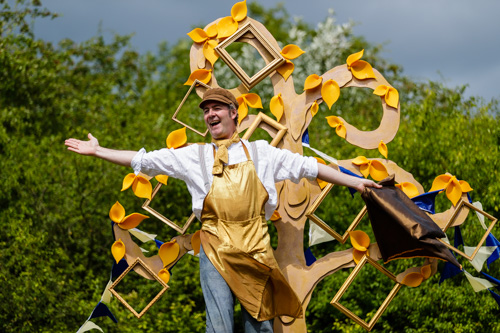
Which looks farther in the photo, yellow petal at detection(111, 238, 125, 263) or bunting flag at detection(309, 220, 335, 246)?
bunting flag at detection(309, 220, 335, 246)

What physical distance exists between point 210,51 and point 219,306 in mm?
1918

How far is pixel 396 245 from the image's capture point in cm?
460

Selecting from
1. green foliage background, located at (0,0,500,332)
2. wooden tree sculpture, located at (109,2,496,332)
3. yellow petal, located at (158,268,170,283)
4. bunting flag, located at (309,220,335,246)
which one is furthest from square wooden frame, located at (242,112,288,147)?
green foliage background, located at (0,0,500,332)

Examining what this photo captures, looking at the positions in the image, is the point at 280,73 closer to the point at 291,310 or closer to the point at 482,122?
the point at 291,310

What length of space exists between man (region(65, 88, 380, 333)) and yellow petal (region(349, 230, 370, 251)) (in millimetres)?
611

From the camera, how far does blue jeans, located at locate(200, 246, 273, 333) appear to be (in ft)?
13.4

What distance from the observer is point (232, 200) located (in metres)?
4.17

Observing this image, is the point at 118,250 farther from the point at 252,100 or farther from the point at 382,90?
the point at 382,90

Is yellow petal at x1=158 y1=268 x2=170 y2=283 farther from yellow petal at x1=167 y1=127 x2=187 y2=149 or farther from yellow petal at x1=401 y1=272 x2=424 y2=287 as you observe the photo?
yellow petal at x1=401 y1=272 x2=424 y2=287

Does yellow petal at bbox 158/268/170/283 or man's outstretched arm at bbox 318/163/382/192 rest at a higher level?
man's outstretched arm at bbox 318/163/382/192

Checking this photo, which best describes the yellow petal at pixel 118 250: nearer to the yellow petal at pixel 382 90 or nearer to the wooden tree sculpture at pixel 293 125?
the wooden tree sculpture at pixel 293 125

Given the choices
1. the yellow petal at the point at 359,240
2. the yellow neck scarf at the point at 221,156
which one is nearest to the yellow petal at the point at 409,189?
the yellow petal at the point at 359,240

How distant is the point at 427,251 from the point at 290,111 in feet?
4.39

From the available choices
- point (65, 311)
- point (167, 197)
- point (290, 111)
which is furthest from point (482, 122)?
point (65, 311)
